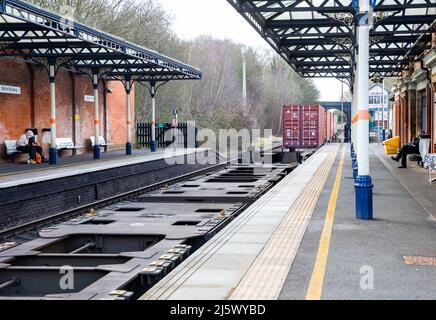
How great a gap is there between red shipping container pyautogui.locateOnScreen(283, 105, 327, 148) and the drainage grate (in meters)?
29.8

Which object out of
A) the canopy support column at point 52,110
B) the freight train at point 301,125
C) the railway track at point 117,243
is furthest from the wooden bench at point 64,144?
the freight train at point 301,125

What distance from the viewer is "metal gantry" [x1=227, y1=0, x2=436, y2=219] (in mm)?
10172

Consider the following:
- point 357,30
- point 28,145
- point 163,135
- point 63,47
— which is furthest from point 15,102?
point 163,135

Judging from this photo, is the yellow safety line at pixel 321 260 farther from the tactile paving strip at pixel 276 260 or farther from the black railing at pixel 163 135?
the black railing at pixel 163 135

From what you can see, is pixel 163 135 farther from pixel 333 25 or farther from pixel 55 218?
pixel 55 218

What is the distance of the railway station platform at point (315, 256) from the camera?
5.94 metres

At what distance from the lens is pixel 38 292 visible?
25.6ft

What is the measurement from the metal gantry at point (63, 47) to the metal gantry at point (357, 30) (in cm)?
507

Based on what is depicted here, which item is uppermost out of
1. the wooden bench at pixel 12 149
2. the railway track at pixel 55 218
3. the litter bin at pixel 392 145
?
the wooden bench at pixel 12 149

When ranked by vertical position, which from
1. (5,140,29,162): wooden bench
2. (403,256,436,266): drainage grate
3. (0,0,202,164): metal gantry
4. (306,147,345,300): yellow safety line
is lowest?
(403,256,436,266): drainage grate

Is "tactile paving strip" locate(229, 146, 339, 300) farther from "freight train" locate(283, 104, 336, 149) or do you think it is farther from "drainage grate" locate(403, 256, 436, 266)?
"freight train" locate(283, 104, 336, 149)

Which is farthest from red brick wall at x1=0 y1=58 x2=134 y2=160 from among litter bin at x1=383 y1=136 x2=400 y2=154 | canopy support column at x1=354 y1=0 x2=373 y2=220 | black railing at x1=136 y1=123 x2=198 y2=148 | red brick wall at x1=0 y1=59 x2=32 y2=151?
canopy support column at x1=354 y1=0 x2=373 y2=220

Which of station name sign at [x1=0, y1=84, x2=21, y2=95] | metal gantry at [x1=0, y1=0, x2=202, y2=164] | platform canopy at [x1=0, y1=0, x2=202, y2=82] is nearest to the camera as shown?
platform canopy at [x1=0, y1=0, x2=202, y2=82]

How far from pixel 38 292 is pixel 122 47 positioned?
1518cm
